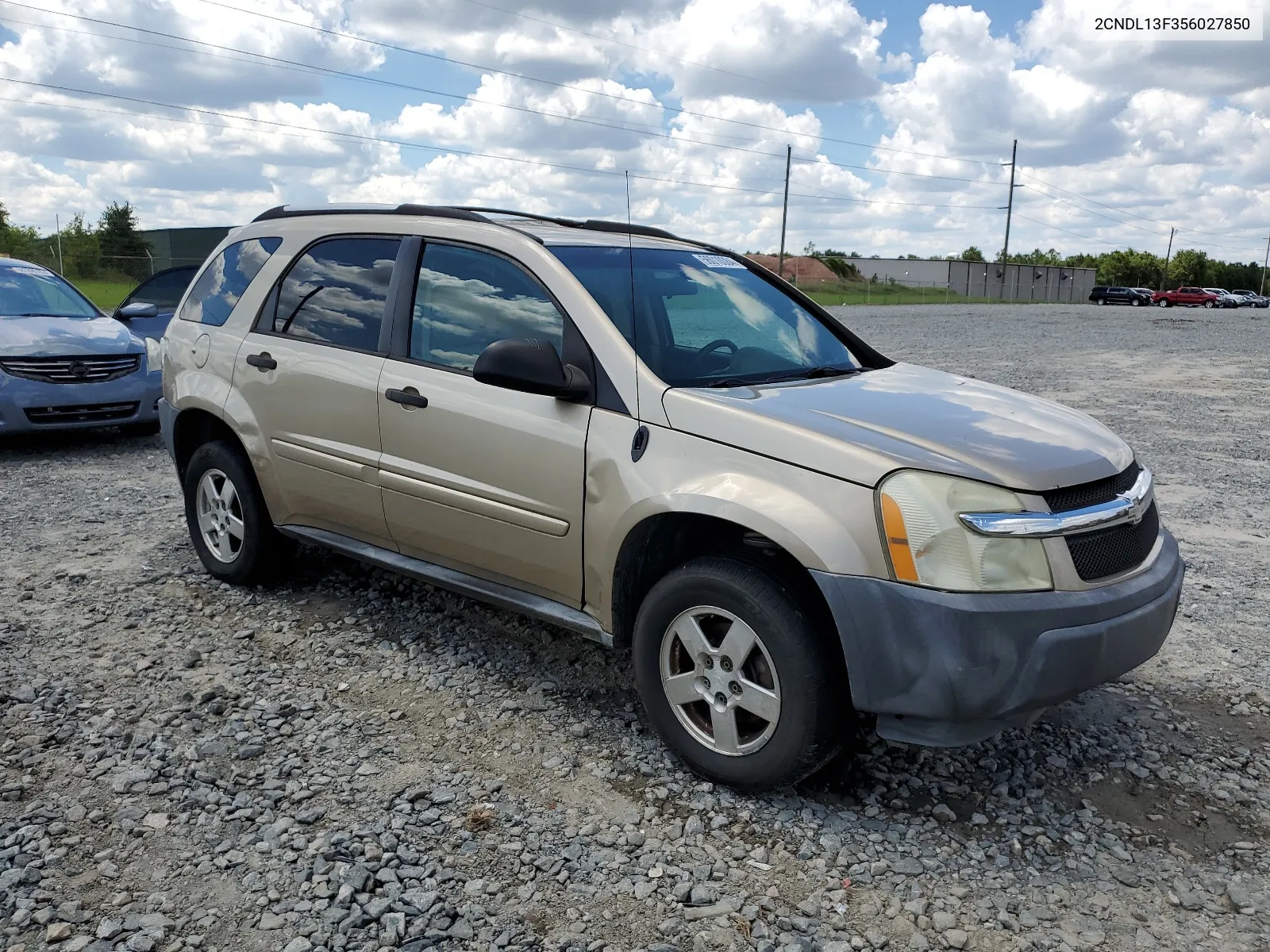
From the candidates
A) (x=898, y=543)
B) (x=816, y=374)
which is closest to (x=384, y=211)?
(x=816, y=374)

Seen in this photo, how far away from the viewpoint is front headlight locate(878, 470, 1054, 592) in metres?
2.99

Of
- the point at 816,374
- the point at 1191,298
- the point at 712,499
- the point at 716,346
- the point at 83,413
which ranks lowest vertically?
the point at 1191,298

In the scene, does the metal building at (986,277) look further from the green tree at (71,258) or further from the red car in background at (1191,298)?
the green tree at (71,258)

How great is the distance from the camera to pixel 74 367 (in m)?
9.17

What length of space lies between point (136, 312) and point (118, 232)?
138 ft

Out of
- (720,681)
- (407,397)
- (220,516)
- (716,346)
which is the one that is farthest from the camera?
(220,516)

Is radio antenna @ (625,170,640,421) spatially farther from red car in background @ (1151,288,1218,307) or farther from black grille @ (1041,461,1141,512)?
red car in background @ (1151,288,1218,307)

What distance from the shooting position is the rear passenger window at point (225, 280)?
17.2 feet

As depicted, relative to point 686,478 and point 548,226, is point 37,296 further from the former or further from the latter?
point 686,478

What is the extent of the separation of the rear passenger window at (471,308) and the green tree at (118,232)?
39997 mm

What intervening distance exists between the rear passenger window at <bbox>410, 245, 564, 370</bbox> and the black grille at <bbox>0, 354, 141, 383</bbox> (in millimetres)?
6150

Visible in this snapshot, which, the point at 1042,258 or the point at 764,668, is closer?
the point at 764,668

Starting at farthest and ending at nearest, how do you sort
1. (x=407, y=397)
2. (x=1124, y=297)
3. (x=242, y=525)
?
(x=1124, y=297)
(x=242, y=525)
(x=407, y=397)

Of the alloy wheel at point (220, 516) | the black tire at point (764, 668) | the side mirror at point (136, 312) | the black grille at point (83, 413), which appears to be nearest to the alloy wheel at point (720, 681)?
the black tire at point (764, 668)
